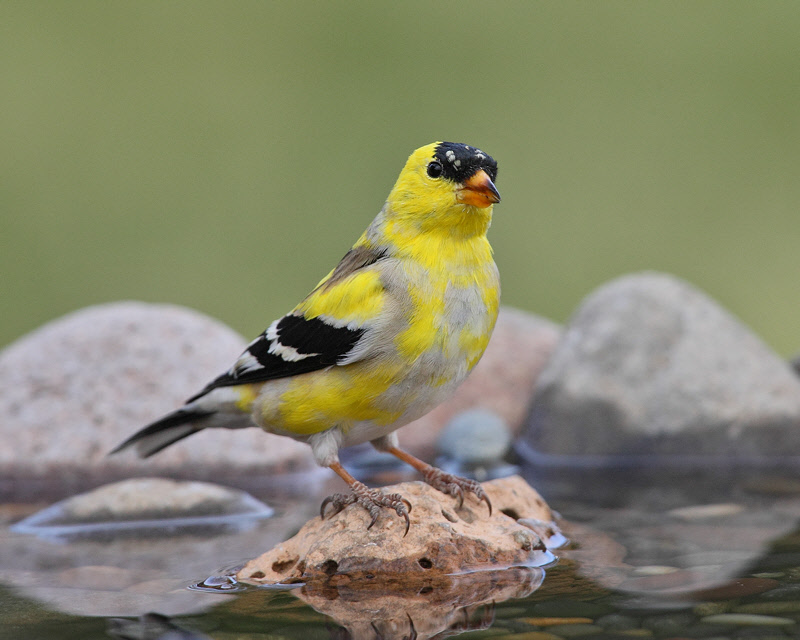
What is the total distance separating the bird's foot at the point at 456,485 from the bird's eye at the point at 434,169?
1.01 meters

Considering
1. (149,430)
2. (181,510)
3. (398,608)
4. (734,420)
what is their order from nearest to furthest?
(398,608) < (149,430) < (181,510) < (734,420)

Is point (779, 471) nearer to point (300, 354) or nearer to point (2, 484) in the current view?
point (300, 354)

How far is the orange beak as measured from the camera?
304 cm

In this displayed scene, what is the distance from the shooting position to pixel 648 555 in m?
3.47

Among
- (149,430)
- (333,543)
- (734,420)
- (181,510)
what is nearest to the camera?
(333,543)

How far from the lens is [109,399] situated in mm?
5172

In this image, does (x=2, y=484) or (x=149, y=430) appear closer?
(x=149, y=430)

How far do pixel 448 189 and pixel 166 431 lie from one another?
1537mm

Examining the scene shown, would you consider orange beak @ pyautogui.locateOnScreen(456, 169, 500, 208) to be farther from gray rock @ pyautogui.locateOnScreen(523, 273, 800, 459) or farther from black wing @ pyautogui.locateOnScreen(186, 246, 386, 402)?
gray rock @ pyautogui.locateOnScreen(523, 273, 800, 459)

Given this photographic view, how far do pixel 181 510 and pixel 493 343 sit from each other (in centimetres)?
234

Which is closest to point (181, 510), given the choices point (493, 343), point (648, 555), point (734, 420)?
point (648, 555)

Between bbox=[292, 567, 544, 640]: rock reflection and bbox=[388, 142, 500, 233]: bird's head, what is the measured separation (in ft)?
3.55

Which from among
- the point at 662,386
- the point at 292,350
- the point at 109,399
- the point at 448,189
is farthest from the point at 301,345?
the point at 662,386

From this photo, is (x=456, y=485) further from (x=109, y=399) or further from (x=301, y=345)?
(x=109, y=399)
